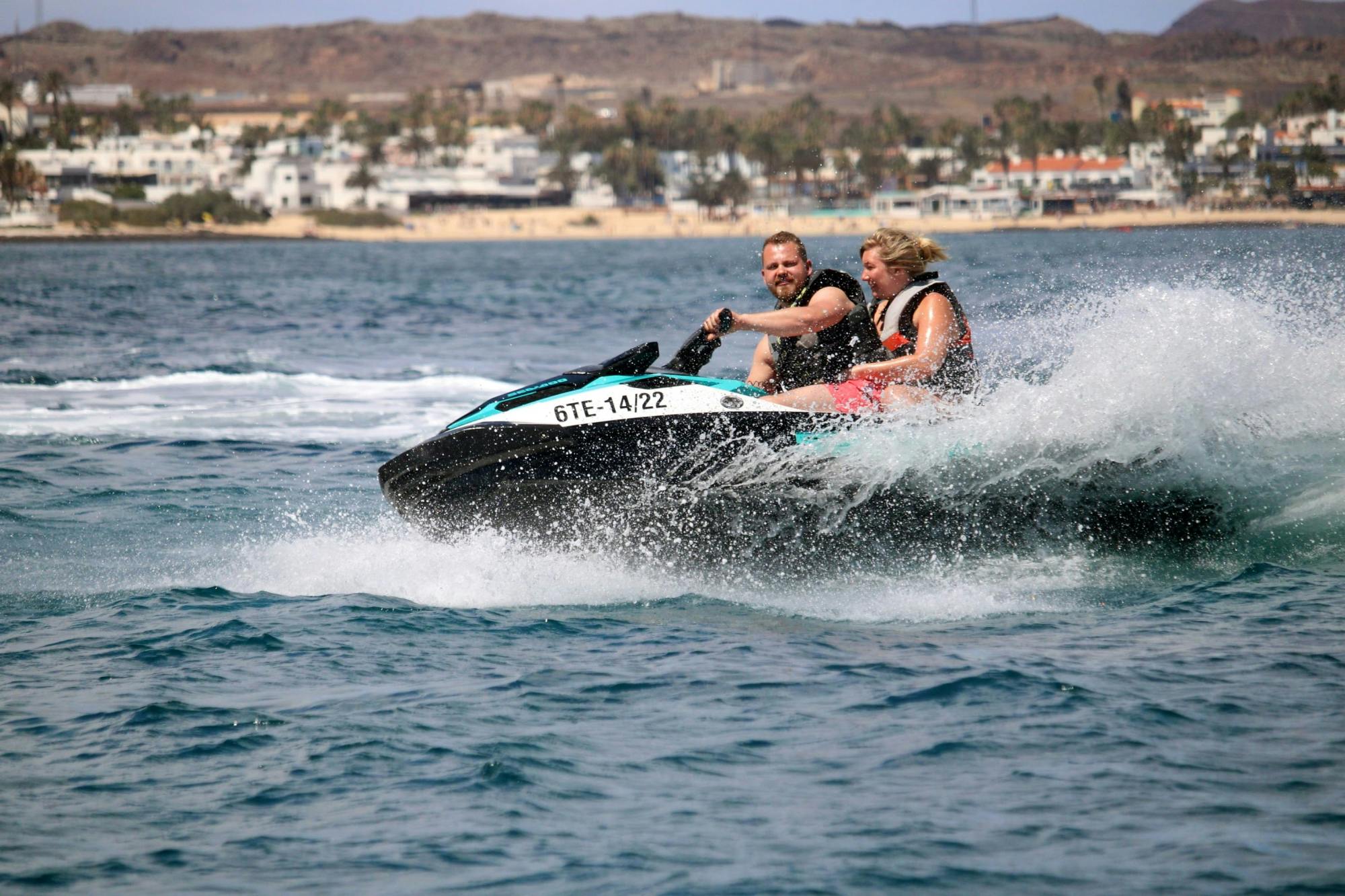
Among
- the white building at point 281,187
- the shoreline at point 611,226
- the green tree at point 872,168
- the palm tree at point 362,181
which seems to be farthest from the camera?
the green tree at point 872,168

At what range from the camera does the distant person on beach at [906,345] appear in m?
7.67

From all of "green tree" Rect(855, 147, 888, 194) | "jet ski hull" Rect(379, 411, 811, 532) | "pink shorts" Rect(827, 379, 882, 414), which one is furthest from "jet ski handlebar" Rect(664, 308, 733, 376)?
"green tree" Rect(855, 147, 888, 194)

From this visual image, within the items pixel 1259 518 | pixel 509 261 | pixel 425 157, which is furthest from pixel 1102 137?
pixel 1259 518

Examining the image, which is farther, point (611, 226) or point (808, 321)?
point (611, 226)

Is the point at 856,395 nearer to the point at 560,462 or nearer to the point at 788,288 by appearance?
the point at 788,288

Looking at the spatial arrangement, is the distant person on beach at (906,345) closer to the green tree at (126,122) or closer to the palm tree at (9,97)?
the palm tree at (9,97)

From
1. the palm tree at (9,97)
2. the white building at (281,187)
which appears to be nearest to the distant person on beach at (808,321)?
the white building at (281,187)

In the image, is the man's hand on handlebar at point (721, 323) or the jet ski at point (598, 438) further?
the jet ski at point (598, 438)

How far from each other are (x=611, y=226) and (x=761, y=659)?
138 meters

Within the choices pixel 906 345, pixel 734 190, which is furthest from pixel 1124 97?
pixel 906 345

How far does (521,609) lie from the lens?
25.4 ft

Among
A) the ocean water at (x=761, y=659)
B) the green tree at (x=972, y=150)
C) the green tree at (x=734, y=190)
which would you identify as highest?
the green tree at (x=972, y=150)

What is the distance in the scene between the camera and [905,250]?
307 inches

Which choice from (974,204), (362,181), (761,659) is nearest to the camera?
(761,659)
